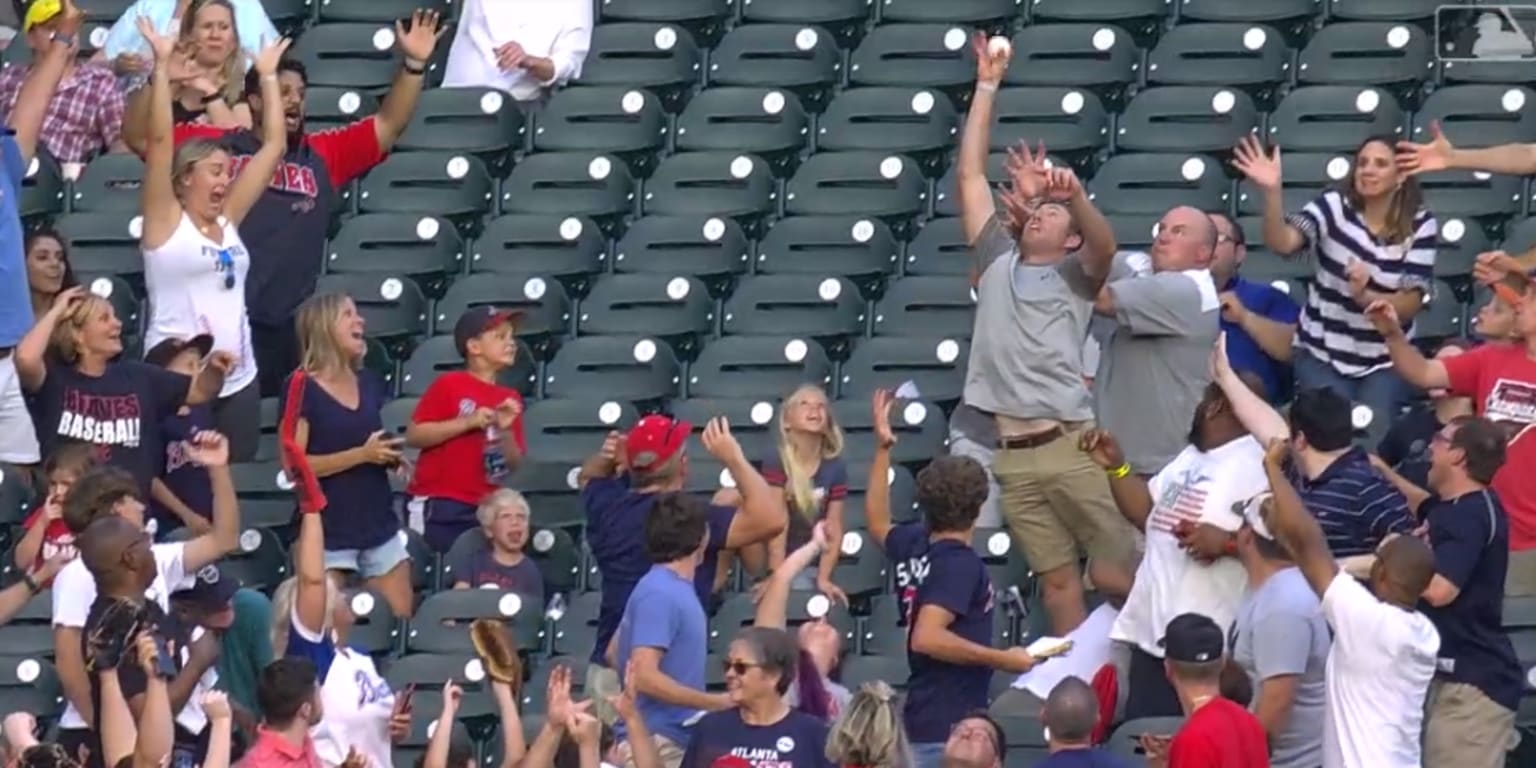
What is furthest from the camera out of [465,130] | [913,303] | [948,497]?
[465,130]

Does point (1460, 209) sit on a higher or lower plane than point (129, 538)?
higher

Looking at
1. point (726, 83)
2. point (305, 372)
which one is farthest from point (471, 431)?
point (726, 83)

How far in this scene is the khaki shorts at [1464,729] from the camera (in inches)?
452

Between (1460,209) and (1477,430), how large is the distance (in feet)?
9.08

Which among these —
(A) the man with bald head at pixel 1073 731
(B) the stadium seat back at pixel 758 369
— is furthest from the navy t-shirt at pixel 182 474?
(A) the man with bald head at pixel 1073 731

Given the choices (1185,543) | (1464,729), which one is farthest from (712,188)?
(1464,729)

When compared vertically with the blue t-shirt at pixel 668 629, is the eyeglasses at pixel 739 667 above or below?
above

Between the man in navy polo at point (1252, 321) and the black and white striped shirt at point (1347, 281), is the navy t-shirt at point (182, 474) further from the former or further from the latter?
the black and white striped shirt at point (1347, 281)

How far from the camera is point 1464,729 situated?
1149cm

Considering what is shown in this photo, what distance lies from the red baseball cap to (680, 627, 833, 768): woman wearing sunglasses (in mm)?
1314

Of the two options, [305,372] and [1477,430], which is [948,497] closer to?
[1477,430]

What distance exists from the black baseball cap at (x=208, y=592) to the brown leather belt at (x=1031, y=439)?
240cm

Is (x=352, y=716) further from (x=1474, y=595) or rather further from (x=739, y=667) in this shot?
(x=1474, y=595)

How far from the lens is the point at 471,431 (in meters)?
13.0
